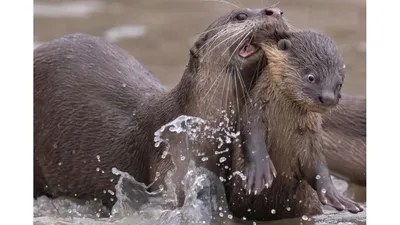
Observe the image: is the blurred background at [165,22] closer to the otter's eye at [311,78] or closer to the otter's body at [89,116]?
the otter's body at [89,116]

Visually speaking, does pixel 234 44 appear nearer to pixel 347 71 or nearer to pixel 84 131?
pixel 84 131

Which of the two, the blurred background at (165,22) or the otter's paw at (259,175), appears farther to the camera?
the blurred background at (165,22)

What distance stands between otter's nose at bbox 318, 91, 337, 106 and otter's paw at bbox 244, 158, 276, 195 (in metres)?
0.29

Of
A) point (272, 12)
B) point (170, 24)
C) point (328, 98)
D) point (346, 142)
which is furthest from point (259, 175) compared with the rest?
point (170, 24)

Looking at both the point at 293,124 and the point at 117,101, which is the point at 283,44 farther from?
the point at 117,101

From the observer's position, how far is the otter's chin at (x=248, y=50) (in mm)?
3896

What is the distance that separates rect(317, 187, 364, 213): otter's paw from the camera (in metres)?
3.83

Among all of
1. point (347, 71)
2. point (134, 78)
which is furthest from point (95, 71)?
point (347, 71)

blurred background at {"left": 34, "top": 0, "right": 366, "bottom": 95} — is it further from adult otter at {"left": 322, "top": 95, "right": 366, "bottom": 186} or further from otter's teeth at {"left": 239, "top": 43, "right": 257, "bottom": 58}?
otter's teeth at {"left": 239, "top": 43, "right": 257, "bottom": 58}

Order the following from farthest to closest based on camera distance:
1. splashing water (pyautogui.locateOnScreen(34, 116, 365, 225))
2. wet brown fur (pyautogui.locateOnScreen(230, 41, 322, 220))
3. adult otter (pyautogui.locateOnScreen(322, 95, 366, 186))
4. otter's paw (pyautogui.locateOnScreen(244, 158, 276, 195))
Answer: adult otter (pyautogui.locateOnScreen(322, 95, 366, 186)) < splashing water (pyautogui.locateOnScreen(34, 116, 365, 225)) < wet brown fur (pyautogui.locateOnScreen(230, 41, 322, 220)) < otter's paw (pyautogui.locateOnScreen(244, 158, 276, 195))

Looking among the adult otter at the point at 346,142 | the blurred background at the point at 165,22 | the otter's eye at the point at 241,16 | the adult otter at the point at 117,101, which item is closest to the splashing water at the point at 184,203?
the adult otter at the point at 117,101

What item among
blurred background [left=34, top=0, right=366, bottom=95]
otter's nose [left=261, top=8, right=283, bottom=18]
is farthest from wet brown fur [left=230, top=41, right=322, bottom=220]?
blurred background [left=34, top=0, right=366, bottom=95]

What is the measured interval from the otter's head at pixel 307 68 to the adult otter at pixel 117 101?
3.2 inches
